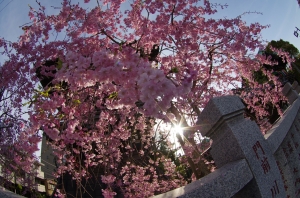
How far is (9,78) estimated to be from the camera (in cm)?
691

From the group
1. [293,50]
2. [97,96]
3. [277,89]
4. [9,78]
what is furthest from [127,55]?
[293,50]

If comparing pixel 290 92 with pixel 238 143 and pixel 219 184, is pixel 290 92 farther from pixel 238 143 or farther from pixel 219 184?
pixel 219 184

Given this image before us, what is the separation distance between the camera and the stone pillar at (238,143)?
9.41 feet

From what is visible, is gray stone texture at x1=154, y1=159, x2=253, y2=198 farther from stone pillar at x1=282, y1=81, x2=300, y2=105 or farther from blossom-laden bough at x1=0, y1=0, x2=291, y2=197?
stone pillar at x1=282, y1=81, x2=300, y2=105

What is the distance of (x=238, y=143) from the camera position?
9.39ft

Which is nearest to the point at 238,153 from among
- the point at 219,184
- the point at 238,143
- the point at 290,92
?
the point at 238,143

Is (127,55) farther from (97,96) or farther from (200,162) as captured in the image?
(200,162)

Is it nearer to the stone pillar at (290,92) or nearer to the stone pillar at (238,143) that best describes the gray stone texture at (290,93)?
the stone pillar at (290,92)

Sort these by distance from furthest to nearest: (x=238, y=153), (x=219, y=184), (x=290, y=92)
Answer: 1. (x=290, y=92)
2. (x=238, y=153)
3. (x=219, y=184)

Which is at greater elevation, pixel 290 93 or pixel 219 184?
pixel 290 93

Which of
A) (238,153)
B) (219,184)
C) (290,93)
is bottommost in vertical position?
(219,184)

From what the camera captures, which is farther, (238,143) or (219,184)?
(238,143)

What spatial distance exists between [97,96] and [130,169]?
4037 millimetres

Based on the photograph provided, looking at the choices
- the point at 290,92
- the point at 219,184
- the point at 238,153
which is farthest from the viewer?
the point at 290,92
